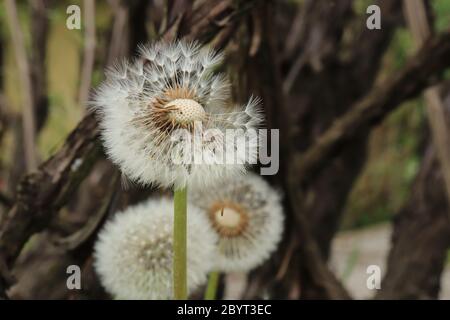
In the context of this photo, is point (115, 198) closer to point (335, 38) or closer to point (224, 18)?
point (224, 18)

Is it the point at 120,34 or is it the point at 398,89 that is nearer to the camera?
the point at 398,89

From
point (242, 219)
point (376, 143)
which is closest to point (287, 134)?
point (242, 219)

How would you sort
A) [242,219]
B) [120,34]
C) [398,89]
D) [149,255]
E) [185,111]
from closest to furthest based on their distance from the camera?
[185,111] → [149,255] → [242,219] → [398,89] → [120,34]

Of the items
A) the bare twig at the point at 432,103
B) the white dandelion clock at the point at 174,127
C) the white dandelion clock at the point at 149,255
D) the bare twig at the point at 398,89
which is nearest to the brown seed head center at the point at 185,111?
the white dandelion clock at the point at 174,127

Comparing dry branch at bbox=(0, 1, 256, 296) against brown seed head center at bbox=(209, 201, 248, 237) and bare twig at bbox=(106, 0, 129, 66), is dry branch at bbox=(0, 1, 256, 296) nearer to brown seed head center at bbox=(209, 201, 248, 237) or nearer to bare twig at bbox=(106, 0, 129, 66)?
brown seed head center at bbox=(209, 201, 248, 237)

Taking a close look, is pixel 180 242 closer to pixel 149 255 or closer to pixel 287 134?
pixel 149 255

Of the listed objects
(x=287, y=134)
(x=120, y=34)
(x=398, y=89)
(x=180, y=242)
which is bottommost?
(x=180, y=242)
